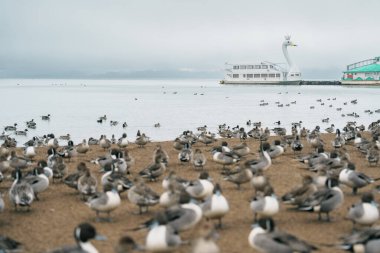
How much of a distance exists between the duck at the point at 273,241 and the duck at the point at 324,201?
269 centimetres

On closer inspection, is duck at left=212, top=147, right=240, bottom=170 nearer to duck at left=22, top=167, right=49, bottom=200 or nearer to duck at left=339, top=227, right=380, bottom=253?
duck at left=22, top=167, right=49, bottom=200

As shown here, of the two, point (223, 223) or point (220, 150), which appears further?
point (220, 150)

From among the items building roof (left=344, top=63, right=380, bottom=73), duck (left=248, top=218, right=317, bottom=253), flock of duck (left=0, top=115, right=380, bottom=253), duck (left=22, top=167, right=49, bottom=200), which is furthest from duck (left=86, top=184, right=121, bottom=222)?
building roof (left=344, top=63, right=380, bottom=73)

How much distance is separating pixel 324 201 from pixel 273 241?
309 cm

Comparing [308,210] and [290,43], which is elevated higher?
[290,43]

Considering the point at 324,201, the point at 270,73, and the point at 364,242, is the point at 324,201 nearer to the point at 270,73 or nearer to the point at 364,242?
the point at 364,242

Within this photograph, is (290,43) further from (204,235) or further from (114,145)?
(204,235)

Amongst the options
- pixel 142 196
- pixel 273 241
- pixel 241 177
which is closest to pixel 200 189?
pixel 142 196

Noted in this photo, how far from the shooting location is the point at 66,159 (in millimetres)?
21766

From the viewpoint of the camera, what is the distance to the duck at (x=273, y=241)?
7.97m

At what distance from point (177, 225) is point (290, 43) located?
14227cm

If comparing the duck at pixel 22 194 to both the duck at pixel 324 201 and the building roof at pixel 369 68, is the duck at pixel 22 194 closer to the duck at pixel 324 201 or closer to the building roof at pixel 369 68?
the duck at pixel 324 201

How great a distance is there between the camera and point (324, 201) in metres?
10.7

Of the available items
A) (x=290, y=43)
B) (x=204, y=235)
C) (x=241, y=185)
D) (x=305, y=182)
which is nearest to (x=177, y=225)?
(x=204, y=235)
